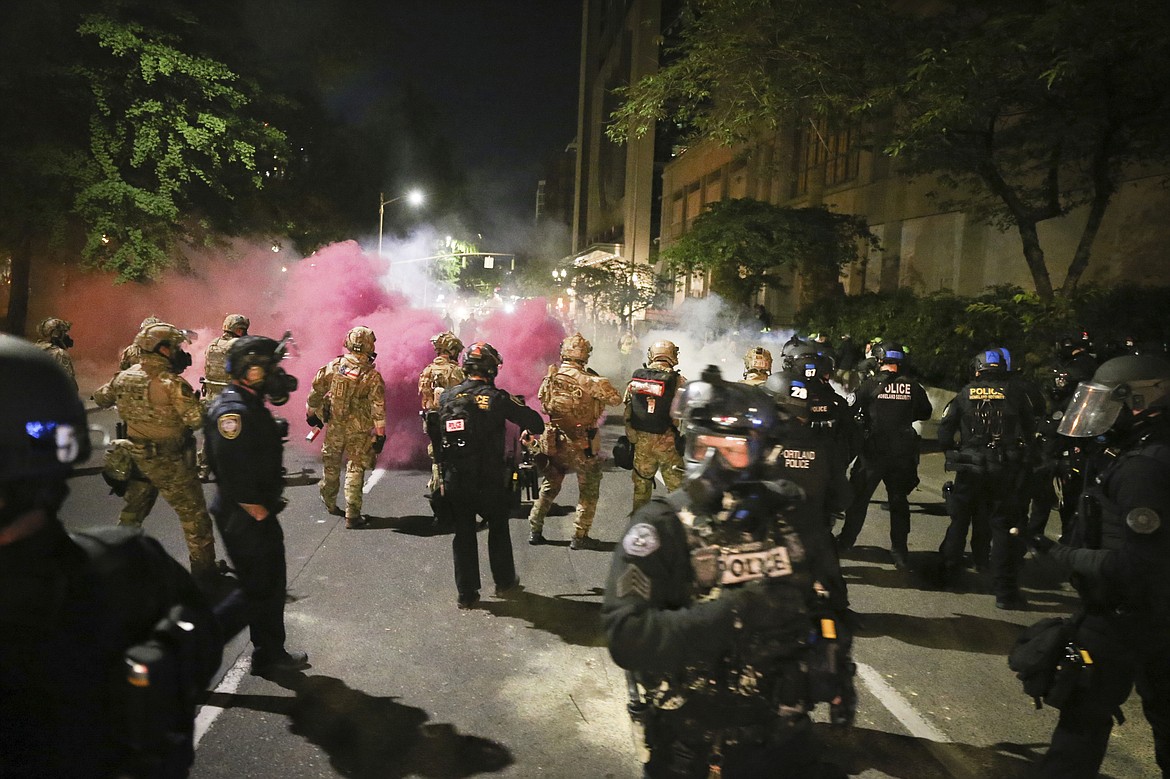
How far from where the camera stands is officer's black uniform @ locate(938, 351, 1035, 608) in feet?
20.1

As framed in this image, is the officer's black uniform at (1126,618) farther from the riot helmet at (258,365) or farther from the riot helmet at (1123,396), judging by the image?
the riot helmet at (258,365)

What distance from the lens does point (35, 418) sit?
1.74 metres

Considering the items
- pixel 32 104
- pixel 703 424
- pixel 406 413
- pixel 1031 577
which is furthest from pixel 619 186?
pixel 703 424

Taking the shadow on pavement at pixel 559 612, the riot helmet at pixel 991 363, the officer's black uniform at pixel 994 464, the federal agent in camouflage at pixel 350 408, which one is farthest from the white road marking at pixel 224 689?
the riot helmet at pixel 991 363

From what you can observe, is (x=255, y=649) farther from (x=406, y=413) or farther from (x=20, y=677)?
(x=406, y=413)

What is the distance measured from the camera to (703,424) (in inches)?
98.5

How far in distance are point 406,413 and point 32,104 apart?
40.6ft

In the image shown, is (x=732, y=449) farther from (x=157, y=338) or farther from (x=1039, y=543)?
(x=157, y=338)

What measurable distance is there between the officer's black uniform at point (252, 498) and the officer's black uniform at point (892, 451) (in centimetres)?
480

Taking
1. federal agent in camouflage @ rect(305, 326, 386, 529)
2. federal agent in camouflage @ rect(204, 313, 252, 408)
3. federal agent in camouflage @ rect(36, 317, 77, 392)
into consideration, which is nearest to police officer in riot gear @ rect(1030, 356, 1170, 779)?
federal agent in camouflage @ rect(305, 326, 386, 529)

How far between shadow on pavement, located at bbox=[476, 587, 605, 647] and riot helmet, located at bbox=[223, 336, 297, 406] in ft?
7.15

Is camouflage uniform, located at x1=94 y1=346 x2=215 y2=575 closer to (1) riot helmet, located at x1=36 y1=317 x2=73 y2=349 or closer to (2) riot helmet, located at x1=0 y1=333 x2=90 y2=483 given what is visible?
(1) riot helmet, located at x1=36 y1=317 x2=73 y2=349

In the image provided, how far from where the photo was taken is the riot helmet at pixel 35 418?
1690 mm

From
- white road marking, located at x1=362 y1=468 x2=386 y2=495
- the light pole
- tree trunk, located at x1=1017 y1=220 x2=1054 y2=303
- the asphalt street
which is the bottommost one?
the asphalt street
